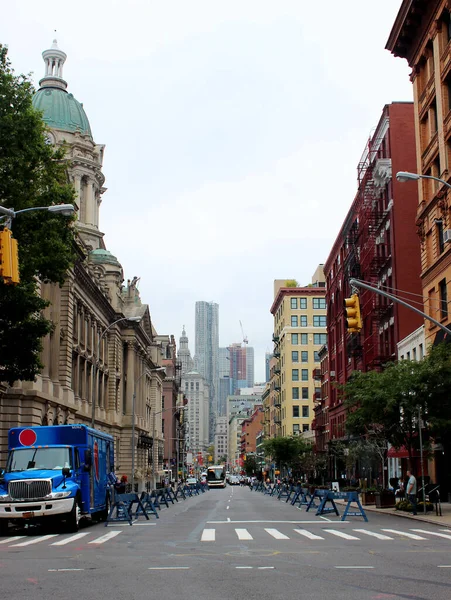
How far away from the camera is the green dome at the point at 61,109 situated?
88000 millimetres

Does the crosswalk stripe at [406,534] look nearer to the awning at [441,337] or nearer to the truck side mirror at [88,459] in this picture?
the truck side mirror at [88,459]

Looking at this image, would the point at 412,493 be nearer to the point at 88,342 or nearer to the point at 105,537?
the point at 105,537

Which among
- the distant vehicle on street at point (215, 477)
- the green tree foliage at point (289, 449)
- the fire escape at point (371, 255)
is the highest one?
the fire escape at point (371, 255)

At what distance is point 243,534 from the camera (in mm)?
22188

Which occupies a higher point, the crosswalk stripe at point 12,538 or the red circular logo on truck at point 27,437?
the red circular logo on truck at point 27,437

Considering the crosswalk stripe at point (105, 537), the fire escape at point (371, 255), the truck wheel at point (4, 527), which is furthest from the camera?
the fire escape at point (371, 255)

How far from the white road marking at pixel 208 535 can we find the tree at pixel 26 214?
921 cm

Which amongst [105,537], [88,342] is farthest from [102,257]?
[105,537]

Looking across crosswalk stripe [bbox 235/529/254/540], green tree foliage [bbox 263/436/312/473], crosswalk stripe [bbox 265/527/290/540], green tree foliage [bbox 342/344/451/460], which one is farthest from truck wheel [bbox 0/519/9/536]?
green tree foliage [bbox 263/436/312/473]

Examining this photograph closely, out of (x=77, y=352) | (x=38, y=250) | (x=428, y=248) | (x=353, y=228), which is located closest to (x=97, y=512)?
(x=38, y=250)

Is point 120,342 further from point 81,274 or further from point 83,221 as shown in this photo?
point 81,274

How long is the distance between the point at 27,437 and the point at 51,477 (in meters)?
2.60

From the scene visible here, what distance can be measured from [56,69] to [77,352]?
49.0 metres

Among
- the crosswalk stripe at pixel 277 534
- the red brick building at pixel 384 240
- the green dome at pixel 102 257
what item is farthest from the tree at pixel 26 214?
the green dome at pixel 102 257
